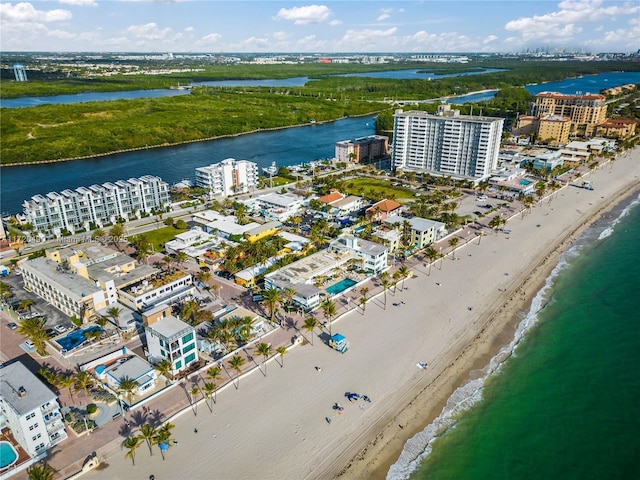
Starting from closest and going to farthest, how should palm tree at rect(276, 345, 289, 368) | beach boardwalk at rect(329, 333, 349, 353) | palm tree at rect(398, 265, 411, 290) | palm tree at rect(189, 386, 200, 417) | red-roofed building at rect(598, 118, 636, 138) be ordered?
1. palm tree at rect(189, 386, 200, 417)
2. palm tree at rect(276, 345, 289, 368)
3. beach boardwalk at rect(329, 333, 349, 353)
4. palm tree at rect(398, 265, 411, 290)
5. red-roofed building at rect(598, 118, 636, 138)

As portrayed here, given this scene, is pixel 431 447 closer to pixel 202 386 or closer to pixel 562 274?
pixel 202 386

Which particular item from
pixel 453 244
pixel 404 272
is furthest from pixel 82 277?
pixel 453 244

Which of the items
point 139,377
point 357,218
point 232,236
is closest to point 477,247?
point 357,218

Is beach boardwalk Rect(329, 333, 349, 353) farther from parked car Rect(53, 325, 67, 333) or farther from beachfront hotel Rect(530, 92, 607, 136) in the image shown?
beachfront hotel Rect(530, 92, 607, 136)

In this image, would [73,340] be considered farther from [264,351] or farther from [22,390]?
[264,351]

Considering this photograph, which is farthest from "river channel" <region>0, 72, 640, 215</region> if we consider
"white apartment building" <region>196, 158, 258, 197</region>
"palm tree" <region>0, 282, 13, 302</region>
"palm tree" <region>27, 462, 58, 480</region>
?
"palm tree" <region>27, 462, 58, 480</region>

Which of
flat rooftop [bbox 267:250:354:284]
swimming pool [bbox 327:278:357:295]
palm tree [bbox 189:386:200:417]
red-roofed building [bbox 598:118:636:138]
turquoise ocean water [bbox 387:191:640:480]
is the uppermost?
red-roofed building [bbox 598:118:636:138]

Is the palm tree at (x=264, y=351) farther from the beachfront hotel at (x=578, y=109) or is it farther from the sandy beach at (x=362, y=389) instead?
the beachfront hotel at (x=578, y=109)
